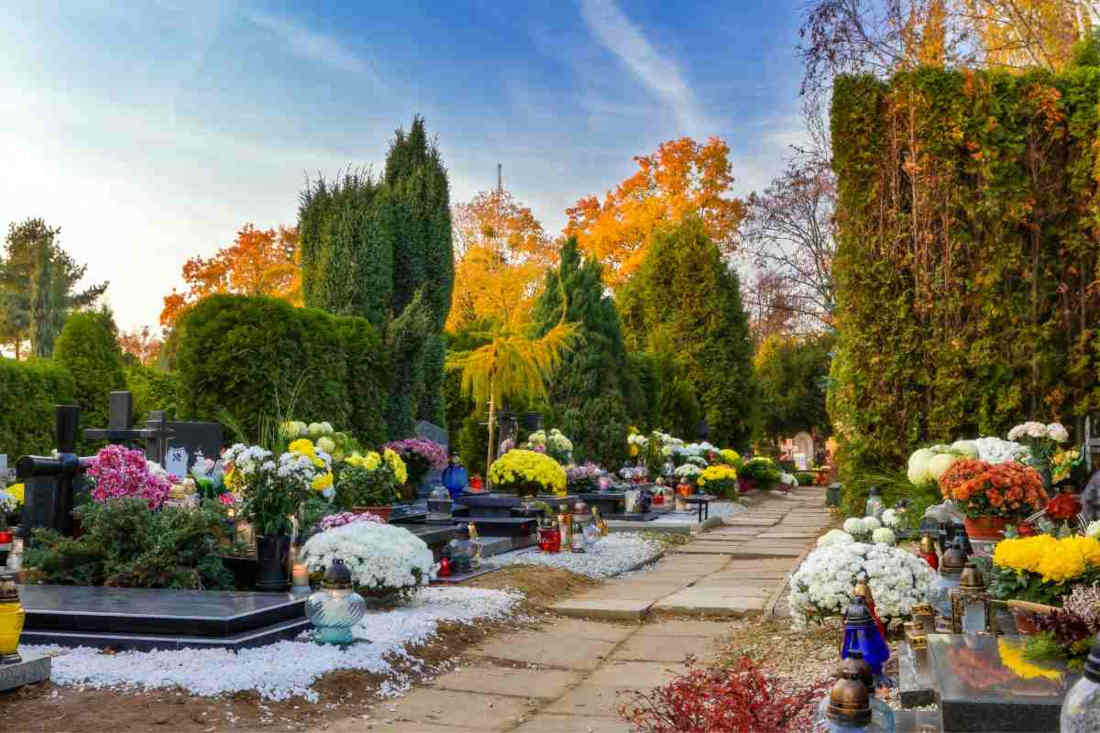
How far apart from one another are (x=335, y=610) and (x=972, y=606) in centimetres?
362

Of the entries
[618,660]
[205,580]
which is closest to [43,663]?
[205,580]

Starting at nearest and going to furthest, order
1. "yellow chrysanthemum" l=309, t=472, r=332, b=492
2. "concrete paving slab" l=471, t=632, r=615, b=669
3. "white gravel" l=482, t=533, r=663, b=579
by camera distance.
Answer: "concrete paving slab" l=471, t=632, r=615, b=669
"yellow chrysanthemum" l=309, t=472, r=332, b=492
"white gravel" l=482, t=533, r=663, b=579

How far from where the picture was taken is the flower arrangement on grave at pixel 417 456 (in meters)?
15.6

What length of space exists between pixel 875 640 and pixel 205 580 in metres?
4.94

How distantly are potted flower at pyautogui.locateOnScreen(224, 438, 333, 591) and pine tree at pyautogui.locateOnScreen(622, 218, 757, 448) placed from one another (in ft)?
70.8

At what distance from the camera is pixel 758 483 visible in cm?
2952

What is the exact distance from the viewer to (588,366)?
2409 centimetres

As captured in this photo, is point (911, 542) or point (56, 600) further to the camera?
point (911, 542)

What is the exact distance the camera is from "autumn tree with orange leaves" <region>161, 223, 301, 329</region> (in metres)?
33.8

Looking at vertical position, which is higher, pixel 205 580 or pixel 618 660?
pixel 205 580

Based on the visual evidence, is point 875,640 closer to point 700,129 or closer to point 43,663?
point 43,663

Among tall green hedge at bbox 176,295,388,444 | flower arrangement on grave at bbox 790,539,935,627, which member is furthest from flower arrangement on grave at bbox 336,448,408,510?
flower arrangement on grave at bbox 790,539,935,627

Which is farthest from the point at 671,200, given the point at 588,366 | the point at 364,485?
the point at 364,485

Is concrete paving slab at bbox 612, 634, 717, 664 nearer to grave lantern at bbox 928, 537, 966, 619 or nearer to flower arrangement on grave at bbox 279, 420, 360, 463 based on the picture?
grave lantern at bbox 928, 537, 966, 619
